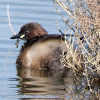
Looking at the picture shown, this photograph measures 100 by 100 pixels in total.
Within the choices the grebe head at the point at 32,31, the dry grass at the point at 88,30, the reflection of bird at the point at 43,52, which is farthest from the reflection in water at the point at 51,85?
the grebe head at the point at 32,31

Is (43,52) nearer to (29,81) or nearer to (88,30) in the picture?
(29,81)

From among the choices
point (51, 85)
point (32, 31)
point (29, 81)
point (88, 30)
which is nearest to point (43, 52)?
point (29, 81)

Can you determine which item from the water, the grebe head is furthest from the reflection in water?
the grebe head

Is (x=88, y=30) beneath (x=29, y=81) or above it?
above

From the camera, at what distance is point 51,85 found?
28.5ft

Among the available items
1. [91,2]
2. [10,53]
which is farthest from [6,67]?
[91,2]

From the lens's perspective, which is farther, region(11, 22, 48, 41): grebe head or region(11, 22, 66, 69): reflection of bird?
region(11, 22, 48, 41): grebe head

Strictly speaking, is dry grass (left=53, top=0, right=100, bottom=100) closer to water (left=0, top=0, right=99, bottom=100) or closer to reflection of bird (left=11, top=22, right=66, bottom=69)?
water (left=0, top=0, right=99, bottom=100)

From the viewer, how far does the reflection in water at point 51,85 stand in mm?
7977

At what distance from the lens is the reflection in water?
A: 798cm

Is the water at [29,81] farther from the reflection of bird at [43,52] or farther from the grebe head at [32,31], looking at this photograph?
the grebe head at [32,31]

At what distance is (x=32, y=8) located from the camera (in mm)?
15188

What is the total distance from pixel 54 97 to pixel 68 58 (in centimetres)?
106

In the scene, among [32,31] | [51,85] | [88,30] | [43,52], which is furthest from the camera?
[32,31]
